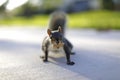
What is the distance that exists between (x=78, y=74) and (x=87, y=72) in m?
0.13

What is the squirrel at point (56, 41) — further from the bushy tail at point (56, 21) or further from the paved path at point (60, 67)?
the paved path at point (60, 67)

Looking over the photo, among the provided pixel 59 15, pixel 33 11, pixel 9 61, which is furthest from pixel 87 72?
pixel 33 11

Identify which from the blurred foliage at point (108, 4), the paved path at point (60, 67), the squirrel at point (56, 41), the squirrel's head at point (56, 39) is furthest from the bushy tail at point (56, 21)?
the blurred foliage at point (108, 4)

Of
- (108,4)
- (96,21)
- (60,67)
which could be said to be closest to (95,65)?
(60,67)

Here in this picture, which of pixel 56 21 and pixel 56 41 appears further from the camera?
pixel 56 21

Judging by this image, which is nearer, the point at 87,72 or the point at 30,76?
the point at 30,76

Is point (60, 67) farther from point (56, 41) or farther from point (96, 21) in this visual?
point (96, 21)

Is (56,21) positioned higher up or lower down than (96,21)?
higher up

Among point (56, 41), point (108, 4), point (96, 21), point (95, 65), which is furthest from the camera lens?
point (108, 4)

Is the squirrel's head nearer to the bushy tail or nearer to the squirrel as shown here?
the squirrel

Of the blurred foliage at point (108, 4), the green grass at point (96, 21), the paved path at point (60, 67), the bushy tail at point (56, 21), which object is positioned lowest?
the paved path at point (60, 67)

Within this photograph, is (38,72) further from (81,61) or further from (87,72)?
(81,61)

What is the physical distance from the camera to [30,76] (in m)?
3.22

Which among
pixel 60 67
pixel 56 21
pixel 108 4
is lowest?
pixel 60 67
